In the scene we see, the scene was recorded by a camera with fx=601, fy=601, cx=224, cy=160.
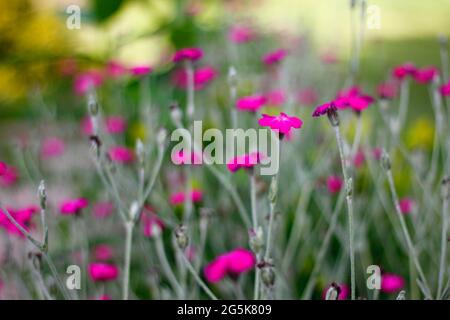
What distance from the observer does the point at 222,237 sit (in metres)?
1.17

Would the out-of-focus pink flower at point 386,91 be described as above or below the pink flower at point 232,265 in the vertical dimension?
above

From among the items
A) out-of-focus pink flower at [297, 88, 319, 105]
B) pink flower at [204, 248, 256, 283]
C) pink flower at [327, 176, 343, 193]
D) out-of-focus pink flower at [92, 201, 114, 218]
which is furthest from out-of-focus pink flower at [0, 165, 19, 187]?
out-of-focus pink flower at [297, 88, 319, 105]

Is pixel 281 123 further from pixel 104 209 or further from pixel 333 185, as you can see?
pixel 104 209

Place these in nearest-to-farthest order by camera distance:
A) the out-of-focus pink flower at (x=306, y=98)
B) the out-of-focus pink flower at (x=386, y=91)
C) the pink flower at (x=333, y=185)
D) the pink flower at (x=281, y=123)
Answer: the pink flower at (x=281, y=123), the out-of-focus pink flower at (x=386, y=91), the pink flower at (x=333, y=185), the out-of-focus pink flower at (x=306, y=98)

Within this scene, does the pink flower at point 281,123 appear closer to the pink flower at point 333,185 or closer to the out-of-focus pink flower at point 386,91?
the out-of-focus pink flower at point 386,91

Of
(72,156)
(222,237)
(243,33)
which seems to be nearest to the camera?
(222,237)

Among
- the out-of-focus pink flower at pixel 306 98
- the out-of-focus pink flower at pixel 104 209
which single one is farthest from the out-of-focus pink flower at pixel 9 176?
the out-of-focus pink flower at pixel 306 98

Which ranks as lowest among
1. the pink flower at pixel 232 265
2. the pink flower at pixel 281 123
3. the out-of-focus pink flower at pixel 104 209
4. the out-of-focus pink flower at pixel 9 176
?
the pink flower at pixel 232 265

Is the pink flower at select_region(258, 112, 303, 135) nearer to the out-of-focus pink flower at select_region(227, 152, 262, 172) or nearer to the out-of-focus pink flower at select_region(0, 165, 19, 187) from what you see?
the out-of-focus pink flower at select_region(227, 152, 262, 172)

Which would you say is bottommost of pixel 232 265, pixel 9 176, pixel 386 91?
pixel 232 265

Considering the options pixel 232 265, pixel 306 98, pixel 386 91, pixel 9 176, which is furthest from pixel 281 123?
pixel 306 98

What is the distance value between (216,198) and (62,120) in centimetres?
98
